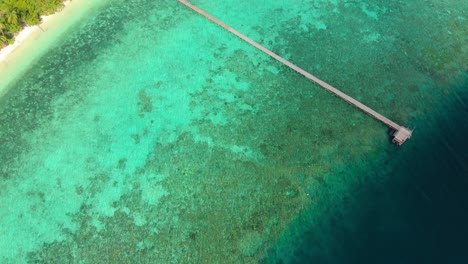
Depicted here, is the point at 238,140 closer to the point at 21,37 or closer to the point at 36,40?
the point at 36,40

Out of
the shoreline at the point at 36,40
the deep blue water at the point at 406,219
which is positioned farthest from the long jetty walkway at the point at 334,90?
the shoreline at the point at 36,40

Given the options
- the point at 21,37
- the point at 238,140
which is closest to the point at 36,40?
the point at 21,37

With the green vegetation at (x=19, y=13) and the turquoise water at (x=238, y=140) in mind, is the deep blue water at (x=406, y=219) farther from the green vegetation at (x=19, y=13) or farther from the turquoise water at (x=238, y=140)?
the green vegetation at (x=19, y=13)

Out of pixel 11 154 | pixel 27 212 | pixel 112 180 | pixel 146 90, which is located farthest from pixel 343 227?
pixel 11 154

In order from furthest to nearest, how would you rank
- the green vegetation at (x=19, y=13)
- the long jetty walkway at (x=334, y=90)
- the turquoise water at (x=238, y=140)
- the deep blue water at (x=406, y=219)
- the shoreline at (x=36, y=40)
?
the green vegetation at (x=19, y=13)
the shoreline at (x=36, y=40)
the long jetty walkway at (x=334, y=90)
the turquoise water at (x=238, y=140)
the deep blue water at (x=406, y=219)

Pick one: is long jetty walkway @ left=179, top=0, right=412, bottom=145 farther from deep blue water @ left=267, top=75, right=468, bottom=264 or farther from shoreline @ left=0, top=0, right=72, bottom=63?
shoreline @ left=0, top=0, right=72, bottom=63
